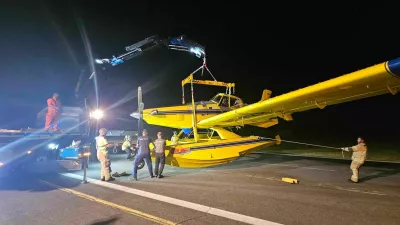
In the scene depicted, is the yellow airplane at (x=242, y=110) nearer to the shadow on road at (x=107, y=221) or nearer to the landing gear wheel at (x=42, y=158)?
the landing gear wheel at (x=42, y=158)

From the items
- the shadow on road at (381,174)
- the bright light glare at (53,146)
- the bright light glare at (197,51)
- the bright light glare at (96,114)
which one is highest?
the bright light glare at (197,51)

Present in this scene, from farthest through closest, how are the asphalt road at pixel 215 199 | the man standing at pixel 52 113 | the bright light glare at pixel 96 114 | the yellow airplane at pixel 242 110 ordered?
the bright light glare at pixel 96 114 < the man standing at pixel 52 113 < the yellow airplane at pixel 242 110 < the asphalt road at pixel 215 199

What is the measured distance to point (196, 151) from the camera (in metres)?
10.9

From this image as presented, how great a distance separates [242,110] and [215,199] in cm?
458

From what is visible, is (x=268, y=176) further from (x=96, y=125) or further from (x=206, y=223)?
(x=96, y=125)

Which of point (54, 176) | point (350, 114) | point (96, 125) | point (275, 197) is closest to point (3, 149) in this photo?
point (54, 176)

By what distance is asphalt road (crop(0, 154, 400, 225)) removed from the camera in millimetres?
5391

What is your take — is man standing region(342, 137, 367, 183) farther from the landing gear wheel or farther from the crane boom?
the landing gear wheel

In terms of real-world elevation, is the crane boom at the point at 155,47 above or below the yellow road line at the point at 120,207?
above

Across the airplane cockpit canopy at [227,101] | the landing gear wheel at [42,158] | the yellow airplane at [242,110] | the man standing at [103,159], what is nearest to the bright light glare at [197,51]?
the yellow airplane at [242,110]

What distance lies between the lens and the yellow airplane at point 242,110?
20.8 ft

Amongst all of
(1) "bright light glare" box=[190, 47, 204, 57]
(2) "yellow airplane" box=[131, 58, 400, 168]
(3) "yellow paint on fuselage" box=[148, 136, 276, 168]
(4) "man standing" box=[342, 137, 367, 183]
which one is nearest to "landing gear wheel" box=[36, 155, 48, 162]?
(2) "yellow airplane" box=[131, 58, 400, 168]

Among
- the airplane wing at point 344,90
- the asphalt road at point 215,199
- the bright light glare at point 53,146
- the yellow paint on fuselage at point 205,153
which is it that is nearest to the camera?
the asphalt road at point 215,199

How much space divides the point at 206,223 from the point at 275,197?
256cm
